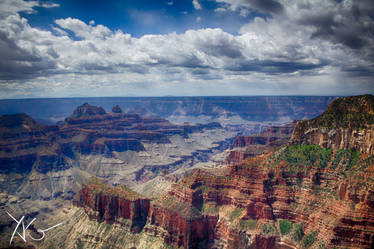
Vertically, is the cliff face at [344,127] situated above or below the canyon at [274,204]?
above

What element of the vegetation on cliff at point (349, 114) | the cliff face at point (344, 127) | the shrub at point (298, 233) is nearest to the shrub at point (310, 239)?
the shrub at point (298, 233)

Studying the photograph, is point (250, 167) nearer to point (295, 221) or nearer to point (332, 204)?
point (295, 221)

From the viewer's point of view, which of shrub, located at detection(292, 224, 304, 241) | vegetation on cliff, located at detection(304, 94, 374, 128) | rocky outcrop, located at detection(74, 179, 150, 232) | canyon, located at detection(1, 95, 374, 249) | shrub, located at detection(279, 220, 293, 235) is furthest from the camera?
rocky outcrop, located at detection(74, 179, 150, 232)

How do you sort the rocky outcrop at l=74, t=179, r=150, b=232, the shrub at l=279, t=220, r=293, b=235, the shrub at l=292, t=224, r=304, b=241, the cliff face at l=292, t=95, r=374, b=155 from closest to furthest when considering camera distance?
the shrub at l=292, t=224, r=304, b=241 → the shrub at l=279, t=220, r=293, b=235 → the cliff face at l=292, t=95, r=374, b=155 → the rocky outcrop at l=74, t=179, r=150, b=232

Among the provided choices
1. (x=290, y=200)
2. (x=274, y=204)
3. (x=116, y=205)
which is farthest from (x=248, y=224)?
(x=116, y=205)

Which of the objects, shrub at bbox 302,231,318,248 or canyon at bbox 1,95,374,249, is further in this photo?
shrub at bbox 302,231,318,248

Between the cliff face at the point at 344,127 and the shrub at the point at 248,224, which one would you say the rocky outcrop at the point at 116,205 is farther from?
the cliff face at the point at 344,127

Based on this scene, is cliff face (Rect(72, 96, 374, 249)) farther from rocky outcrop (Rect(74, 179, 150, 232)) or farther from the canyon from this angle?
rocky outcrop (Rect(74, 179, 150, 232))

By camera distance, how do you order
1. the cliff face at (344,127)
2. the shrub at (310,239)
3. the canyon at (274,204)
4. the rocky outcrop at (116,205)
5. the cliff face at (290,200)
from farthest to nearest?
the rocky outcrop at (116,205) < the cliff face at (344,127) < the shrub at (310,239) < the canyon at (274,204) < the cliff face at (290,200)

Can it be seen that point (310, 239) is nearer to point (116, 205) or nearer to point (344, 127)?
point (344, 127)

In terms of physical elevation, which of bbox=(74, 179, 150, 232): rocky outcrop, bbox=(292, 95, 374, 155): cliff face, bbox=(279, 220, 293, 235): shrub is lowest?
bbox=(74, 179, 150, 232): rocky outcrop

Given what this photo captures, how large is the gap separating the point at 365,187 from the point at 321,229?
1462cm

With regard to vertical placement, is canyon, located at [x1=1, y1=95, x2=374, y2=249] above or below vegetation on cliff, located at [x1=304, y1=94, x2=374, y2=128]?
below

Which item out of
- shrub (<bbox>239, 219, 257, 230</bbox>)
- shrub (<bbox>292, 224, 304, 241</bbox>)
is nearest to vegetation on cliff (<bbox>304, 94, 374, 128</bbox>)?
shrub (<bbox>292, 224, 304, 241</bbox>)
